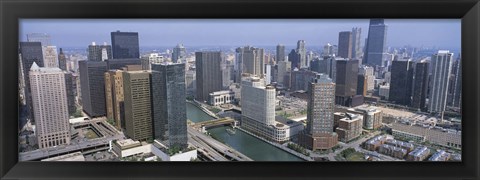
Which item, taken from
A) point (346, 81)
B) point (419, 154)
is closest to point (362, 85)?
point (346, 81)

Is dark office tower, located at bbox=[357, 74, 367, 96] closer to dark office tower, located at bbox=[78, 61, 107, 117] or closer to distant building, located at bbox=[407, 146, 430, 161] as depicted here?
distant building, located at bbox=[407, 146, 430, 161]

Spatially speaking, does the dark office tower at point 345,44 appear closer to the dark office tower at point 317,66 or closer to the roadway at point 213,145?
the dark office tower at point 317,66

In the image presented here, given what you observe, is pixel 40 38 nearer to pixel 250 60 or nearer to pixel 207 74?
pixel 207 74

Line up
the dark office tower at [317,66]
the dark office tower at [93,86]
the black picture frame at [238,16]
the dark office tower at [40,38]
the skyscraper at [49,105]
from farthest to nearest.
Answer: the dark office tower at [317,66], the dark office tower at [93,86], the skyscraper at [49,105], the dark office tower at [40,38], the black picture frame at [238,16]

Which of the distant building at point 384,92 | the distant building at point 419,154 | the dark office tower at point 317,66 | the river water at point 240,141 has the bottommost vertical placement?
the river water at point 240,141

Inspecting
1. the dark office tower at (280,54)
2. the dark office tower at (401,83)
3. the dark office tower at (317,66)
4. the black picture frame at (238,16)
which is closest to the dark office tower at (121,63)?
the black picture frame at (238,16)

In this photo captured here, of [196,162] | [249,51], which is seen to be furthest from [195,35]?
[196,162]
